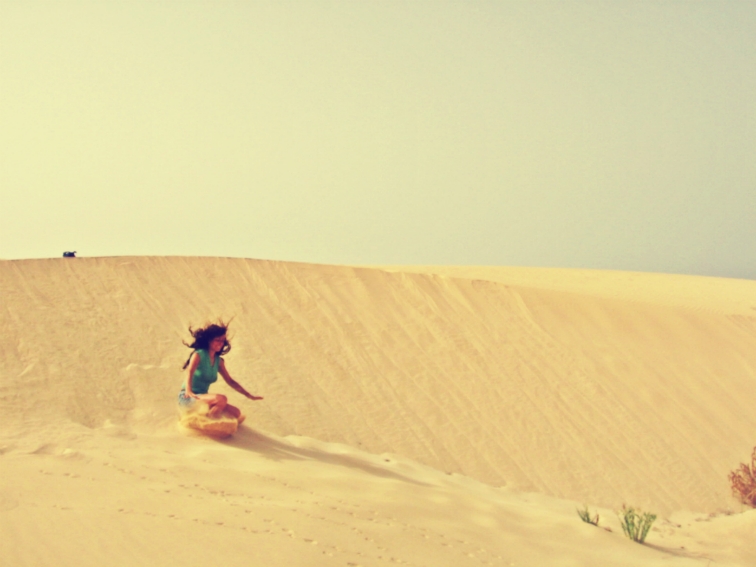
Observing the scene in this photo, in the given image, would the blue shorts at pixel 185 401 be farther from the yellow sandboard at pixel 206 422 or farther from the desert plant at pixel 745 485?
the desert plant at pixel 745 485

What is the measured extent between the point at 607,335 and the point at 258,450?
30.0 ft

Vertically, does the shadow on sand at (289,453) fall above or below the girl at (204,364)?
below

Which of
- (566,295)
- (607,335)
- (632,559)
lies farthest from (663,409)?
(632,559)

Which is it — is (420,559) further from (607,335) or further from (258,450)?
(607,335)

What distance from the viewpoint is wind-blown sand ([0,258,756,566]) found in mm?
4734

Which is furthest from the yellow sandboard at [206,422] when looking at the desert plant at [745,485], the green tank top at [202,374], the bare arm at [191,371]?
the desert plant at [745,485]

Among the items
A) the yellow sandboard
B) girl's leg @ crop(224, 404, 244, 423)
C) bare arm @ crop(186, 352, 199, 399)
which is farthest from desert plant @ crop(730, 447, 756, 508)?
bare arm @ crop(186, 352, 199, 399)

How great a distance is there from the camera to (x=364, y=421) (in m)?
10.2

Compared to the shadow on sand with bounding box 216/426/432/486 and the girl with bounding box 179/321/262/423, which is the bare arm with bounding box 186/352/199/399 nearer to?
the girl with bounding box 179/321/262/423

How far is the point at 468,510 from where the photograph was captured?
5.90m

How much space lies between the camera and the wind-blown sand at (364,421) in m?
4.73

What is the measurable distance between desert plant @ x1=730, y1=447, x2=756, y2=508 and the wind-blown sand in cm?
23

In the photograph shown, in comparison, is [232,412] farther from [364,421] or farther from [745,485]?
[745,485]

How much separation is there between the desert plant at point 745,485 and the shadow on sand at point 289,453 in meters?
5.47
